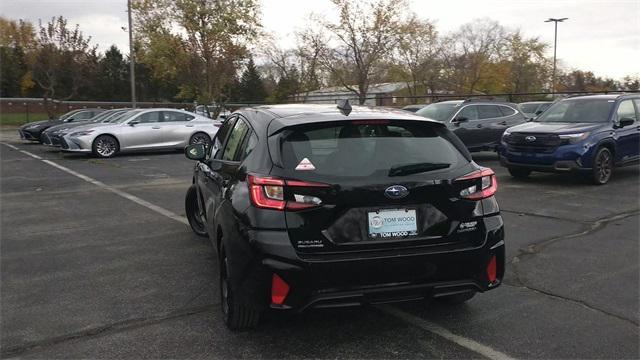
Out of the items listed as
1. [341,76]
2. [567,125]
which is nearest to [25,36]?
[341,76]

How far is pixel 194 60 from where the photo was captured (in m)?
29.4

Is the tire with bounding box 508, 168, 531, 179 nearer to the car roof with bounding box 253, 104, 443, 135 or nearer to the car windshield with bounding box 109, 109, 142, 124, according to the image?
the car roof with bounding box 253, 104, 443, 135

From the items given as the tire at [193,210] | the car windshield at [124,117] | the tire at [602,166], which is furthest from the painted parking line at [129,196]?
the tire at [602,166]

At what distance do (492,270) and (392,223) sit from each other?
83 cm

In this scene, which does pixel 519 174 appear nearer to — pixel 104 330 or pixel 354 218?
pixel 354 218

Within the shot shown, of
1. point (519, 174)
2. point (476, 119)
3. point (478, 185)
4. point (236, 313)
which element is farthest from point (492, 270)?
point (476, 119)

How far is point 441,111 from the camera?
579 inches

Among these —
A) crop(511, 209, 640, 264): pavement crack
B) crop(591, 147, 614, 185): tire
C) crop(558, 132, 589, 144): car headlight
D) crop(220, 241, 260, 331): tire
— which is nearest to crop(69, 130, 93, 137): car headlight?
crop(558, 132, 589, 144): car headlight

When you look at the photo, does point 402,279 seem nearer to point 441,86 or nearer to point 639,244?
point 639,244

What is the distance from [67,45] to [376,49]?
1962 cm

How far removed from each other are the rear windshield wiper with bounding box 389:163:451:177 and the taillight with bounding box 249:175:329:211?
1.55ft

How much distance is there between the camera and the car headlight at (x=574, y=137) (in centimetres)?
1000

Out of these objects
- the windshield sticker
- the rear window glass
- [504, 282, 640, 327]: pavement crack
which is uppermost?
the rear window glass

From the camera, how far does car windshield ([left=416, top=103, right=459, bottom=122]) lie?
14.4m
